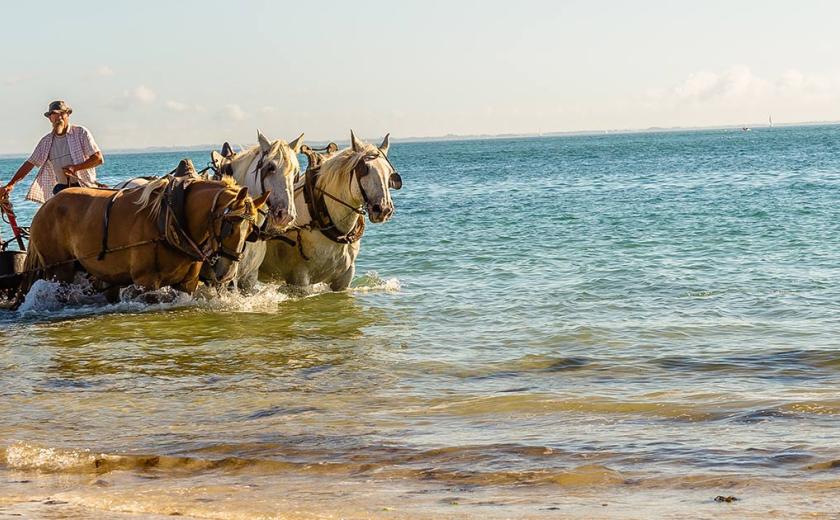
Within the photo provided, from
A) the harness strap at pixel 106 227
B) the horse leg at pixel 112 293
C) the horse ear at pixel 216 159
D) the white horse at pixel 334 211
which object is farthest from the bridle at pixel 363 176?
the horse leg at pixel 112 293

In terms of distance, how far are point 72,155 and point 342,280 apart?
2.96 m

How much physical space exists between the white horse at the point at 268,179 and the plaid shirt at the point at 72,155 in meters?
1.39

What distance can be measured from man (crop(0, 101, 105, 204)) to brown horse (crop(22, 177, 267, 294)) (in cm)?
66

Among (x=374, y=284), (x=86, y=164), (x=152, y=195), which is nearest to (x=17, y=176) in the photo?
(x=86, y=164)

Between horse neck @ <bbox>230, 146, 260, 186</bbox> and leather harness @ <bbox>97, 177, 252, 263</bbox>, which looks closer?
leather harness @ <bbox>97, 177, 252, 263</bbox>

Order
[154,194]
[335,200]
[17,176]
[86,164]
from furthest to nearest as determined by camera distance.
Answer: [17,176]
[86,164]
[335,200]
[154,194]

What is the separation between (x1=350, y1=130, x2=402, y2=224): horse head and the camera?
33.7 ft

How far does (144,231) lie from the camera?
975 centimetres

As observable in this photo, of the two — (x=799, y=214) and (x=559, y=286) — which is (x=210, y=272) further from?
(x=799, y=214)

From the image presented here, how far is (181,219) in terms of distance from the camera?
9.54 m

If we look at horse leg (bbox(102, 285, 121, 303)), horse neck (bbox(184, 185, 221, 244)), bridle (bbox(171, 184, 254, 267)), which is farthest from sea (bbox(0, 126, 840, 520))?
horse neck (bbox(184, 185, 221, 244))

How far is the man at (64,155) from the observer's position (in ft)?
36.0

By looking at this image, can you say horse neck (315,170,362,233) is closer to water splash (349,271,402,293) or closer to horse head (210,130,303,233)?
horse head (210,130,303,233)

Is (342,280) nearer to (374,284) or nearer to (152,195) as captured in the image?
(374,284)
